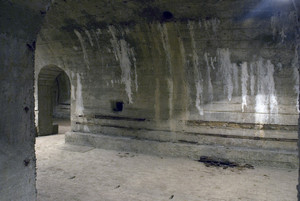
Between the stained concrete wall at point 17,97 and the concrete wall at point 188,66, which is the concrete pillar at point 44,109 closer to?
the concrete wall at point 188,66

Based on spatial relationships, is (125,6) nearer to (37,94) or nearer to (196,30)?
(196,30)

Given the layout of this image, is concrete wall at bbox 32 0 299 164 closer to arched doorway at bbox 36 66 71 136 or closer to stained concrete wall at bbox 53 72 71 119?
arched doorway at bbox 36 66 71 136

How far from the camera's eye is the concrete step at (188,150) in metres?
5.83

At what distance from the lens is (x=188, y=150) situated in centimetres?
656

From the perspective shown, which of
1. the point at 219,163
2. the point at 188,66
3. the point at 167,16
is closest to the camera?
the point at 167,16

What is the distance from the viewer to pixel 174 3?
545 cm

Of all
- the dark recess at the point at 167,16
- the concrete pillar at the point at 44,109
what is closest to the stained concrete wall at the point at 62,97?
the concrete pillar at the point at 44,109

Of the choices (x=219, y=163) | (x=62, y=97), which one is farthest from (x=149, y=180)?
(x=62, y=97)

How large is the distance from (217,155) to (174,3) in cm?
370

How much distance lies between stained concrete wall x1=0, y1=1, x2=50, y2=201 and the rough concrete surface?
223 cm

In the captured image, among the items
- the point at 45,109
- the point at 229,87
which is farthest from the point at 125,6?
the point at 45,109

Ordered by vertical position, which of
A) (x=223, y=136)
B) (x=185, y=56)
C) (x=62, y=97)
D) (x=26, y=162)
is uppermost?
(x=185, y=56)

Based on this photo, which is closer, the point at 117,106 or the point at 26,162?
the point at 26,162

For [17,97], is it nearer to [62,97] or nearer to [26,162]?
[26,162]
